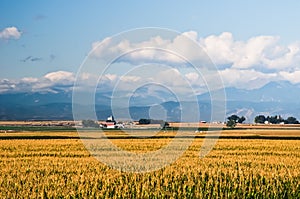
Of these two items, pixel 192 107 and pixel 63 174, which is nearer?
pixel 63 174

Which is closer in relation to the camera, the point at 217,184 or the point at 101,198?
the point at 101,198

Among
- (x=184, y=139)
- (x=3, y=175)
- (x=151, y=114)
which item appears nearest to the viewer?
(x=3, y=175)

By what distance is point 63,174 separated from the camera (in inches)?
745

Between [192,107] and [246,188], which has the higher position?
[192,107]

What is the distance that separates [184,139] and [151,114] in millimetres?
13111

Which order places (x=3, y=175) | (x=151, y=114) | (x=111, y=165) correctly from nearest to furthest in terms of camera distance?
(x=3, y=175)
(x=111, y=165)
(x=151, y=114)

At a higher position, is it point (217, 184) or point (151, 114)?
point (151, 114)

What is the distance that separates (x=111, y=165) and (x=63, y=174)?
12.8ft

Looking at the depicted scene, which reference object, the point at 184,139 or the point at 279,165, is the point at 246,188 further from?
the point at 184,139

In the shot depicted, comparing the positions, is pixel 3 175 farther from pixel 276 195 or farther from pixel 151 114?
pixel 151 114

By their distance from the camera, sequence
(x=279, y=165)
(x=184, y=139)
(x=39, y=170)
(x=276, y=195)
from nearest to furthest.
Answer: (x=276, y=195) < (x=39, y=170) < (x=279, y=165) < (x=184, y=139)

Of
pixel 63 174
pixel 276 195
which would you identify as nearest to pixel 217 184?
pixel 276 195

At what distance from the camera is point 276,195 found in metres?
15.5

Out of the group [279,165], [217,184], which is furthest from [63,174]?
[279,165]
